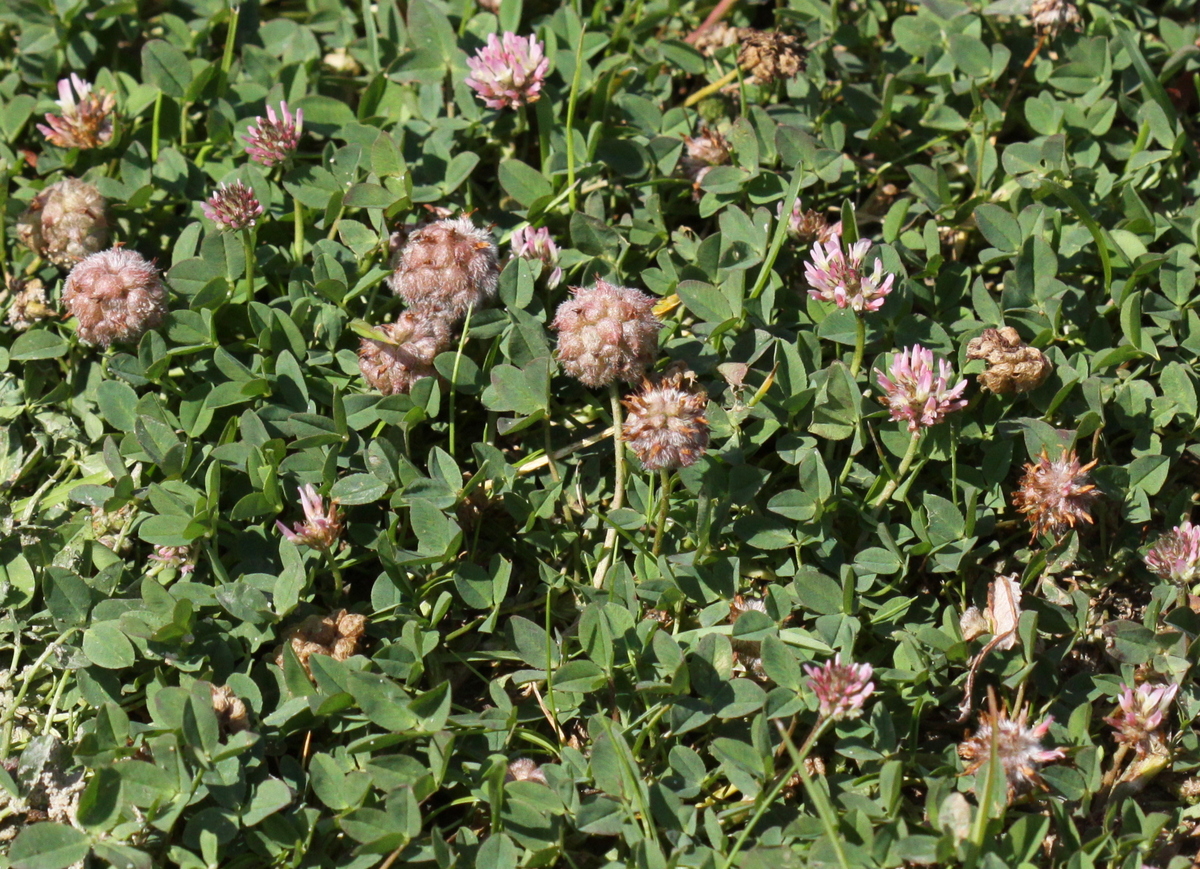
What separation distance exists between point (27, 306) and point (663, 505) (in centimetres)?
227

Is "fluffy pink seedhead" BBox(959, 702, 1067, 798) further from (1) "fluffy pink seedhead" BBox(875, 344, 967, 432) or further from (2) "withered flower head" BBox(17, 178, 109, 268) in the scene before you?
(2) "withered flower head" BBox(17, 178, 109, 268)

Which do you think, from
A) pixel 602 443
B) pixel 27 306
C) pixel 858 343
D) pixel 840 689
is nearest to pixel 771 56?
pixel 858 343

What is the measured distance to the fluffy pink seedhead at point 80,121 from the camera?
3.98 metres

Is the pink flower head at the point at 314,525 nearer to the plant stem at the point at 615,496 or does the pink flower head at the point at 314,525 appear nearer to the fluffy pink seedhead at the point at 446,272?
the fluffy pink seedhead at the point at 446,272

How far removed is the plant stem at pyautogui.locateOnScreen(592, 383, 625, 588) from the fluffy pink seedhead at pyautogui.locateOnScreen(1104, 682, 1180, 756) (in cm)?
147

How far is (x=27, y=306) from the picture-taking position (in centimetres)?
378

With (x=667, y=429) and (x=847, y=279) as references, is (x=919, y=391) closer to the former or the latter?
(x=847, y=279)

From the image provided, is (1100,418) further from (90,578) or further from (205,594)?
(90,578)

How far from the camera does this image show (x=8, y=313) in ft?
12.6

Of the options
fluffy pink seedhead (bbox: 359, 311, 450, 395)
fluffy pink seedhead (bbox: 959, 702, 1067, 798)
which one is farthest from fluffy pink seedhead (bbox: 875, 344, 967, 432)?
fluffy pink seedhead (bbox: 359, 311, 450, 395)

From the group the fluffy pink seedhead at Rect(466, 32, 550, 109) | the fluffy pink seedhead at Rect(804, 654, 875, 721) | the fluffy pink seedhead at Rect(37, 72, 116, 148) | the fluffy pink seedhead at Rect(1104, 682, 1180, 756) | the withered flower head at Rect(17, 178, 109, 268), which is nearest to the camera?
the fluffy pink seedhead at Rect(804, 654, 875, 721)

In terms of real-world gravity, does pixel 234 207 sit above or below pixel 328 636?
above

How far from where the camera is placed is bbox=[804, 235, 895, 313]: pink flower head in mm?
3342

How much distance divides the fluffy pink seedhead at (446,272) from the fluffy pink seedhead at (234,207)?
0.54 meters
